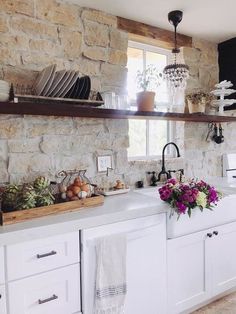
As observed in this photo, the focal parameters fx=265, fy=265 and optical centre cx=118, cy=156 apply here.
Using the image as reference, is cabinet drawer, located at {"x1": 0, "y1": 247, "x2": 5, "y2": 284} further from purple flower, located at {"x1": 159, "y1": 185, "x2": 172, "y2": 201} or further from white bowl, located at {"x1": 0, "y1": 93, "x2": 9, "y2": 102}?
purple flower, located at {"x1": 159, "y1": 185, "x2": 172, "y2": 201}

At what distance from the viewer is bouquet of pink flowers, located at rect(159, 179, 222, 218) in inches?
68.4

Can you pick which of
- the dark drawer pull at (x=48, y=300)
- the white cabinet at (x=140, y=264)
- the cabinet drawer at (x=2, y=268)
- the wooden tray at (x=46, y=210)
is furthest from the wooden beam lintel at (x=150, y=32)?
the dark drawer pull at (x=48, y=300)

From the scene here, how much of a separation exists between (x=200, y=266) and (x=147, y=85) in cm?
149

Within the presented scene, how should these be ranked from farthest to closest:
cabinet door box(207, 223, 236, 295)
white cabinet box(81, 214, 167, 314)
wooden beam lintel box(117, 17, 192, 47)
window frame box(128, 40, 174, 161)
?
window frame box(128, 40, 174, 161) → wooden beam lintel box(117, 17, 192, 47) → cabinet door box(207, 223, 236, 295) → white cabinet box(81, 214, 167, 314)

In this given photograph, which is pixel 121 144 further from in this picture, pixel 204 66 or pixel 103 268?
pixel 204 66

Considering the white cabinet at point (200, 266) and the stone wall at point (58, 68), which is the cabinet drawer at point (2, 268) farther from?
the white cabinet at point (200, 266)

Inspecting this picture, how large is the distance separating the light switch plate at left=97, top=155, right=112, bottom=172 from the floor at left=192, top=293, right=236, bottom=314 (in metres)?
1.31

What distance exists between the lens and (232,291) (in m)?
2.29

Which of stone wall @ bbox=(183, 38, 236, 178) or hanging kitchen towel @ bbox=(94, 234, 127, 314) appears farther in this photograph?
stone wall @ bbox=(183, 38, 236, 178)

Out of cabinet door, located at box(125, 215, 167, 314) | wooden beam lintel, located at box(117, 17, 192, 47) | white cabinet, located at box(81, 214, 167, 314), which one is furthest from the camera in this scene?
wooden beam lintel, located at box(117, 17, 192, 47)

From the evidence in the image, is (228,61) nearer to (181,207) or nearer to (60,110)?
(181,207)

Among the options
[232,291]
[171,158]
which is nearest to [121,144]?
[171,158]

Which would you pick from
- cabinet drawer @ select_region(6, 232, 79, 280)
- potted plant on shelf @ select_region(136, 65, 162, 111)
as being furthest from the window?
cabinet drawer @ select_region(6, 232, 79, 280)

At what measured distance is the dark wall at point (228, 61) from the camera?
2.79m
